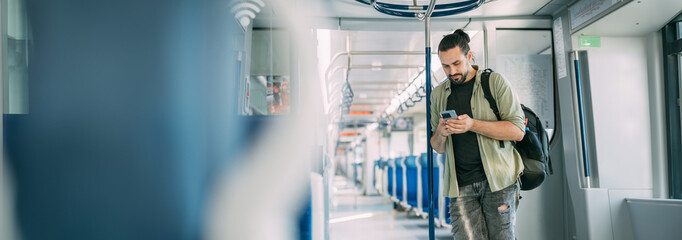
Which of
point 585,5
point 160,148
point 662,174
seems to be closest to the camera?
point 160,148

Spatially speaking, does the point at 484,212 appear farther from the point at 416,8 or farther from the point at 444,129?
the point at 416,8

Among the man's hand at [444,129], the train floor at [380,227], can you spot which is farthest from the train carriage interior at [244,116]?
the train floor at [380,227]

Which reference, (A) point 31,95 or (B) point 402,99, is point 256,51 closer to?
(A) point 31,95

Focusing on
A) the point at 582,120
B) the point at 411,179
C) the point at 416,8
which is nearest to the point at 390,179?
the point at 411,179

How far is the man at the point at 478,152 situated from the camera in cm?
195

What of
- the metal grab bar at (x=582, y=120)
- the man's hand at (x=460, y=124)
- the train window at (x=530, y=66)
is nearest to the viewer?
the man's hand at (x=460, y=124)

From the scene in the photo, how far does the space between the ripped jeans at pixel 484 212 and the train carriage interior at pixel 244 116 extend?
61mm

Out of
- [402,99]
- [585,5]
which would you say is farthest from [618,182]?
[402,99]

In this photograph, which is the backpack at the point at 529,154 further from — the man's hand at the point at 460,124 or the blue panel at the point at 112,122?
the blue panel at the point at 112,122

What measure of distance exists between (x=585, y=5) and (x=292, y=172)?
2.71 meters

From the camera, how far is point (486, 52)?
4.21 meters

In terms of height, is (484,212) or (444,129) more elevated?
(444,129)

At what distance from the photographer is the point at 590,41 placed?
395cm

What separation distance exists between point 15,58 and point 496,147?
1.50m
